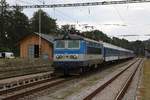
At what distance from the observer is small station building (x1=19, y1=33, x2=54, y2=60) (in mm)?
62094

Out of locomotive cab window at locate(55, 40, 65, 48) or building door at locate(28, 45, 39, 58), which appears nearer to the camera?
locomotive cab window at locate(55, 40, 65, 48)

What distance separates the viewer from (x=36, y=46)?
63.9 m

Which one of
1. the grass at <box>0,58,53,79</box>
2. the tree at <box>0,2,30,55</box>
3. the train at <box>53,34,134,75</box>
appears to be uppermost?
the tree at <box>0,2,30,55</box>

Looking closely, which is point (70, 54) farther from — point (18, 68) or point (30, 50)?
point (30, 50)

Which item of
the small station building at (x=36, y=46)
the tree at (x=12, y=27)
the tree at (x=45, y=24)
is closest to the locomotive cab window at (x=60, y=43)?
the small station building at (x=36, y=46)

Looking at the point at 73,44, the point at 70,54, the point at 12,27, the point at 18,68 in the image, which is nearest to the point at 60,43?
the point at 73,44

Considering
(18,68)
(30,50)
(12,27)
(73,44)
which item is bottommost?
(18,68)

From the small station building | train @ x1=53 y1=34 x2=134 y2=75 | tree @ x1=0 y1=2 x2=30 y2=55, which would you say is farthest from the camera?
tree @ x1=0 y1=2 x2=30 y2=55

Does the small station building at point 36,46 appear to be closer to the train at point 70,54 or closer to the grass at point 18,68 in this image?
the grass at point 18,68

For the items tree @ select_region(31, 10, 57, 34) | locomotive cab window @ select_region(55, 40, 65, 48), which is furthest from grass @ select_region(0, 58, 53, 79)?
tree @ select_region(31, 10, 57, 34)

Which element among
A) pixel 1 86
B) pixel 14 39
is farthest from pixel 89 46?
pixel 14 39

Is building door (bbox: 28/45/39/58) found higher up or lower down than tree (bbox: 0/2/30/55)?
lower down

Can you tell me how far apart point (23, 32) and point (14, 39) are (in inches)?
139

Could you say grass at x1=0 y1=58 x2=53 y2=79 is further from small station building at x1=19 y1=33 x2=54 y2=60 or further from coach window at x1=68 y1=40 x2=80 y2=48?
small station building at x1=19 y1=33 x2=54 y2=60
